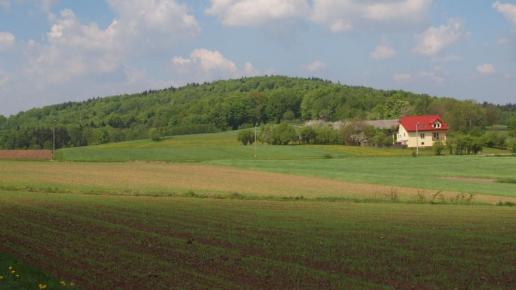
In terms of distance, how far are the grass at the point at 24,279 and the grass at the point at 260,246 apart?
51 centimetres

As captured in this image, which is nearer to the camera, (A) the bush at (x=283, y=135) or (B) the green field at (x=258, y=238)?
(B) the green field at (x=258, y=238)

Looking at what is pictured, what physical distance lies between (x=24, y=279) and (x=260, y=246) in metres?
7.37

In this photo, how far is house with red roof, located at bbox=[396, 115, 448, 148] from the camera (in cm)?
13075

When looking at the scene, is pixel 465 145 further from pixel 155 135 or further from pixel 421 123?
pixel 155 135

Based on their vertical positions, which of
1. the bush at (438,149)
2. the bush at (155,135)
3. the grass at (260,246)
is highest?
the bush at (155,135)

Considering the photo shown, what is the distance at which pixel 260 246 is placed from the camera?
1836 centimetres

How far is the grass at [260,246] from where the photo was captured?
1405 cm

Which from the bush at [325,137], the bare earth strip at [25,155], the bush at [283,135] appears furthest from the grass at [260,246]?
the bush at [325,137]

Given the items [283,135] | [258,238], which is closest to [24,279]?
[258,238]

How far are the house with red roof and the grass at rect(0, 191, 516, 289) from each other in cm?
10320

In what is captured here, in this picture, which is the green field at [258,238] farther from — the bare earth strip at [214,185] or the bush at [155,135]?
the bush at [155,135]

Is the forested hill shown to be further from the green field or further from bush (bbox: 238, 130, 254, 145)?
the green field

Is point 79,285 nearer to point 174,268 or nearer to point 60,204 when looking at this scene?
point 174,268

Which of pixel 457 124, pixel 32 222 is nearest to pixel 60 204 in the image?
pixel 32 222
